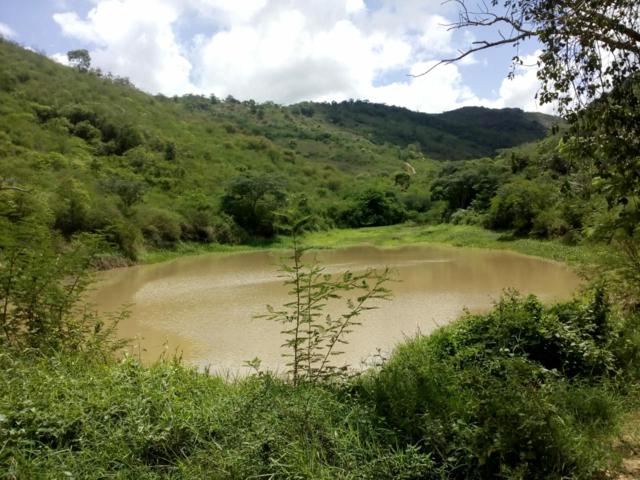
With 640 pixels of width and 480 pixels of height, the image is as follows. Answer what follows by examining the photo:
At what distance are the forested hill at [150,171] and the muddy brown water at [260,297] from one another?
2.64 metres

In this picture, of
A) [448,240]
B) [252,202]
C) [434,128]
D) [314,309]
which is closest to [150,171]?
[252,202]

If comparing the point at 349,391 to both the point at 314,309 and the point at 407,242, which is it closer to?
the point at 314,309

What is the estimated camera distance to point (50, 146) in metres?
27.9

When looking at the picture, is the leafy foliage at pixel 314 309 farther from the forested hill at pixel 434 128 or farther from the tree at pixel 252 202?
the forested hill at pixel 434 128

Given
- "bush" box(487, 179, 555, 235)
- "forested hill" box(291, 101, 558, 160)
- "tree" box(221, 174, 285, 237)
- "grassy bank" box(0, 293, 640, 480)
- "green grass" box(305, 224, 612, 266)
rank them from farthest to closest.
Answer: "forested hill" box(291, 101, 558, 160), "tree" box(221, 174, 285, 237), "bush" box(487, 179, 555, 235), "green grass" box(305, 224, 612, 266), "grassy bank" box(0, 293, 640, 480)

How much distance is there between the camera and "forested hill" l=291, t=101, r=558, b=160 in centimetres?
9444

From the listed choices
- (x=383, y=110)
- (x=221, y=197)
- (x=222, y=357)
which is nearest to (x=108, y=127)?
(x=221, y=197)

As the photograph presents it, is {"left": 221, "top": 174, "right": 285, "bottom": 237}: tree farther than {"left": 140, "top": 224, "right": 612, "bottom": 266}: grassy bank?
Yes

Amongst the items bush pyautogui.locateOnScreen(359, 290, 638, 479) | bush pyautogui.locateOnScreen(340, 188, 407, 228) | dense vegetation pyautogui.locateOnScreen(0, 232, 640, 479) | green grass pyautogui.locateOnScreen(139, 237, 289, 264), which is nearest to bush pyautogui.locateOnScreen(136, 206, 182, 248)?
green grass pyautogui.locateOnScreen(139, 237, 289, 264)

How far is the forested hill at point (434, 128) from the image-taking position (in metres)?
94.4

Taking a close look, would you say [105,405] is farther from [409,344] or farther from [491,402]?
[409,344]

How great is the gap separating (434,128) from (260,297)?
104282 mm

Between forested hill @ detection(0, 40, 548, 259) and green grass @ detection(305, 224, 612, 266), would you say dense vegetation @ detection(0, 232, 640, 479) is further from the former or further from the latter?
green grass @ detection(305, 224, 612, 266)

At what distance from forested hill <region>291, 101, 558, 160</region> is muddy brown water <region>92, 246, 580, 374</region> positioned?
71.5 meters
